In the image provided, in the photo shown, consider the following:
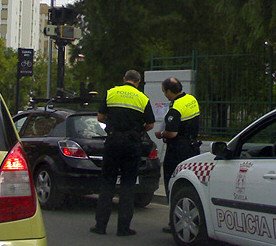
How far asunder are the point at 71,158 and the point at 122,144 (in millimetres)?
1610

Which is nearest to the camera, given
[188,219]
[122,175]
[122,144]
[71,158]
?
[188,219]

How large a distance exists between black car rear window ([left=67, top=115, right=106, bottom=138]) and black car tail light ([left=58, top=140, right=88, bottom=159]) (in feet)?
0.50

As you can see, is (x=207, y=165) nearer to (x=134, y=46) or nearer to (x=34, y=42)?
(x=134, y=46)

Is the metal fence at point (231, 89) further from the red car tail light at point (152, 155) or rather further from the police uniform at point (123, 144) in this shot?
the police uniform at point (123, 144)

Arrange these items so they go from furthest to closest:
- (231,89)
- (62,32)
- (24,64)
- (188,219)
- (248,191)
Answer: (24,64)
(62,32)
(231,89)
(188,219)
(248,191)

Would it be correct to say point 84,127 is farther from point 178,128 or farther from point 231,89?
point 231,89

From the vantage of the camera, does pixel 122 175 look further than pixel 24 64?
No

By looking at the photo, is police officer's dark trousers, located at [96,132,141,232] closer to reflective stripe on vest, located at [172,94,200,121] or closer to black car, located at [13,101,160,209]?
reflective stripe on vest, located at [172,94,200,121]

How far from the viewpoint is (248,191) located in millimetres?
5184

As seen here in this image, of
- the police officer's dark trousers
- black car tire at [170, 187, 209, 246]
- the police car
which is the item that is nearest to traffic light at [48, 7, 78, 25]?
the police officer's dark trousers

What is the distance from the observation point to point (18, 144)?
139 inches

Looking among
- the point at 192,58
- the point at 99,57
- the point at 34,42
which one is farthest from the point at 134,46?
the point at 34,42

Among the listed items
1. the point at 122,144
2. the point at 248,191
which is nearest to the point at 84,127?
the point at 122,144

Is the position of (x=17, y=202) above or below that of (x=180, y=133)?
below
